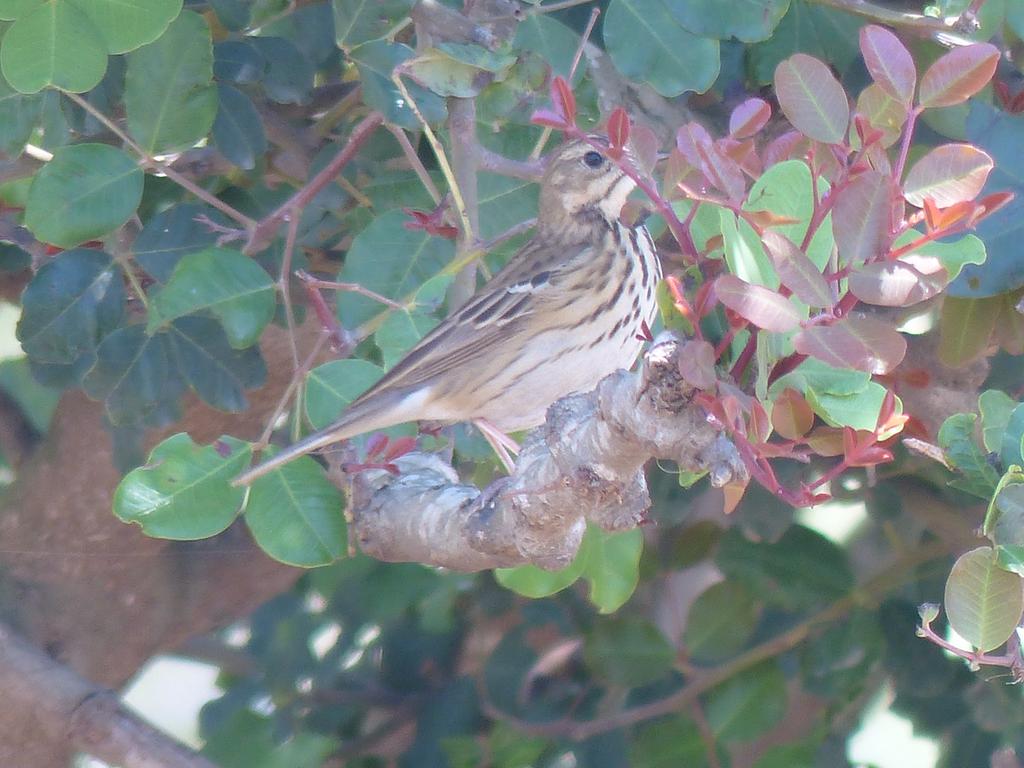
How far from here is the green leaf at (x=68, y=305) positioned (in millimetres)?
2920

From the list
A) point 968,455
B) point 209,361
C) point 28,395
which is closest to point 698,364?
point 968,455

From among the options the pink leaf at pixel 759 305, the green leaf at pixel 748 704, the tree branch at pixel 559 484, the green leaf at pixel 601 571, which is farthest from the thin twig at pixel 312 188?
the green leaf at pixel 748 704

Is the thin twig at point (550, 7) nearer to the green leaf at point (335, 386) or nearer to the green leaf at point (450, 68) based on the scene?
the green leaf at point (450, 68)

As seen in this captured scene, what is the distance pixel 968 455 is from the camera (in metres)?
1.96

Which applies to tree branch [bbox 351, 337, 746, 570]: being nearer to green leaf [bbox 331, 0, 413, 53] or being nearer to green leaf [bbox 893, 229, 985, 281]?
green leaf [bbox 893, 229, 985, 281]

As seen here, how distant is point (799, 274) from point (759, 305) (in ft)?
0.16

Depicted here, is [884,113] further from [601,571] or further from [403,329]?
[601,571]

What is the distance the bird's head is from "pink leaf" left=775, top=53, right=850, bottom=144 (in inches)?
70.2

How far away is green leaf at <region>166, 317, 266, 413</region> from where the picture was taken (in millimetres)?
3137

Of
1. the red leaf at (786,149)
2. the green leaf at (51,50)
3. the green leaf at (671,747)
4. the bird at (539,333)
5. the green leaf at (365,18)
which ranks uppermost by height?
the red leaf at (786,149)

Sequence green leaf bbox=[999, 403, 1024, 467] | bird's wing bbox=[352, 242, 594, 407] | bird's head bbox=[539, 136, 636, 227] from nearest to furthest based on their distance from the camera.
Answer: green leaf bbox=[999, 403, 1024, 467], bird's wing bbox=[352, 242, 594, 407], bird's head bbox=[539, 136, 636, 227]

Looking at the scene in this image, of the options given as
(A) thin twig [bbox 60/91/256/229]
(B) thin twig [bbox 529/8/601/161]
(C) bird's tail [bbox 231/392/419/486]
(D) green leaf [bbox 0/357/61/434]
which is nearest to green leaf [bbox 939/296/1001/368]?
(B) thin twig [bbox 529/8/601/161]

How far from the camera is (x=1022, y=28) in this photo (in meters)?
2.75

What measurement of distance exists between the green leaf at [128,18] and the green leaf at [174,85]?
0.98 feet
